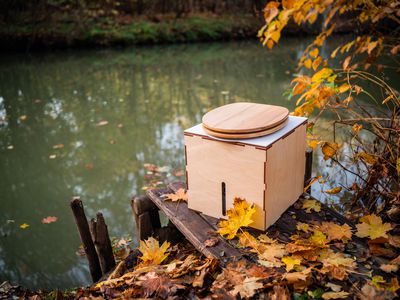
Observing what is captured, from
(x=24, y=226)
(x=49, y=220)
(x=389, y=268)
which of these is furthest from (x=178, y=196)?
(x=24, y=226)

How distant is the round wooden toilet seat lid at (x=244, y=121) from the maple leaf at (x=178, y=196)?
632 millimetres

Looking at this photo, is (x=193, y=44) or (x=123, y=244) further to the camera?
(x=193, y=44)

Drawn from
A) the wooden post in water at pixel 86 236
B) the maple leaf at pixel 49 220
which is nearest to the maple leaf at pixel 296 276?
the wooden post in water at pixel 86 236

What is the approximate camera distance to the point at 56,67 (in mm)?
10773

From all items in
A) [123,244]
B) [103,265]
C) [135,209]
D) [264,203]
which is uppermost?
[264,203]

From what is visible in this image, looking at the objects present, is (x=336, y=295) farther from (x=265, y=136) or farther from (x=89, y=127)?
(x=89, y=127)

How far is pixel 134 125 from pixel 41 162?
Result: 65.9 inches

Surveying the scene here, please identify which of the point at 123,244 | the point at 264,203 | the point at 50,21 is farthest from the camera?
the point at 50,21

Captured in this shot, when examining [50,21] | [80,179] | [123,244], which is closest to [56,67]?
[50,21]

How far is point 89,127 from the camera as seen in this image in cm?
624

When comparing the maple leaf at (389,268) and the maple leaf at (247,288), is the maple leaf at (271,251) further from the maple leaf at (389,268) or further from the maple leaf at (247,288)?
the maple leaf at (389,268)

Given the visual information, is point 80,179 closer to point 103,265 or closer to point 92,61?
point 103,265

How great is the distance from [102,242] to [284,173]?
4.48ft

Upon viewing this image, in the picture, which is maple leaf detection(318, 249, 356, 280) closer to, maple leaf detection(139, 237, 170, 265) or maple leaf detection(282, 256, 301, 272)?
maple leaf detection(282, 256, 301, 272)
